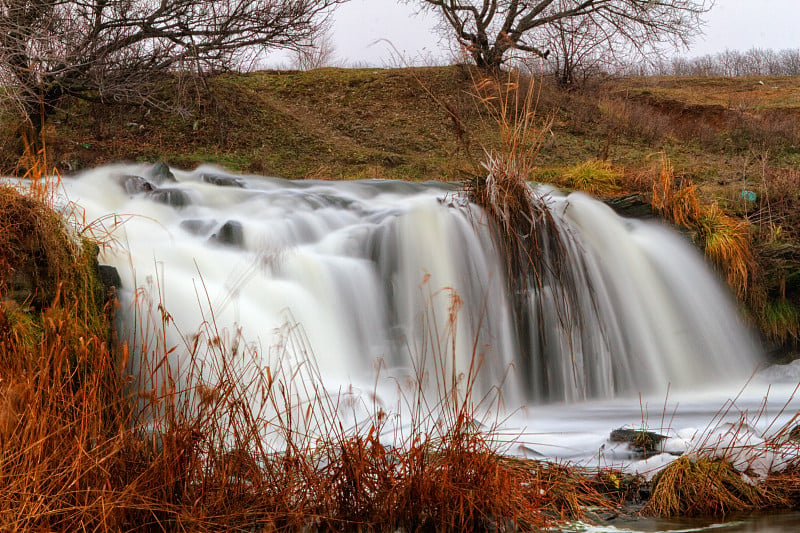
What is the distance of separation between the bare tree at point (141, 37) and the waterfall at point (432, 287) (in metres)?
3.09

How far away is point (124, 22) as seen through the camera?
34.1 ft

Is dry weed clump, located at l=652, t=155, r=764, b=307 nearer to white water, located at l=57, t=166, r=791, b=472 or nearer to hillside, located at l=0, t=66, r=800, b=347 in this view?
hillside, located at l=0, t=66, r=800, b=347

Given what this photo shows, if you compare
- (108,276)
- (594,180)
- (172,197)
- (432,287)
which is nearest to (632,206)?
(594,180)

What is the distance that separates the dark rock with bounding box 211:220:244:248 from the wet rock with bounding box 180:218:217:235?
0.91 ft

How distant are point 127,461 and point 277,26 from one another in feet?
32.6

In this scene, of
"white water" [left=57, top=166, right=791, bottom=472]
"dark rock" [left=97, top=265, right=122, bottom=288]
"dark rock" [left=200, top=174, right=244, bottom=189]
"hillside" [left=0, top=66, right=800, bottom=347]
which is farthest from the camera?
"dark rock" [left=200, top=174, right=244, bottom=189]

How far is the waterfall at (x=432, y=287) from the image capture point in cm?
552

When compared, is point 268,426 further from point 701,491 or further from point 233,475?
point 701,491

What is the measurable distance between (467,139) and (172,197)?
311 centimetres

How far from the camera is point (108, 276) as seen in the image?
4566 millimetres

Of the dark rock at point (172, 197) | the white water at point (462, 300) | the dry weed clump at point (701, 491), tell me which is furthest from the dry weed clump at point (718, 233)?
the dark rock at point (172, 197)

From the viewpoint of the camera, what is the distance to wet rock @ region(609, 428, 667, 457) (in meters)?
4.01

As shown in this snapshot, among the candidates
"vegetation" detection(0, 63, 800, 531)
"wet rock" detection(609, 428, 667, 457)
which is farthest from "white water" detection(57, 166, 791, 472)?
"wet rock" detection(609, 428, 667, 457)

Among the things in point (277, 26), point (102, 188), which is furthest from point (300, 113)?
point (102, 188)
